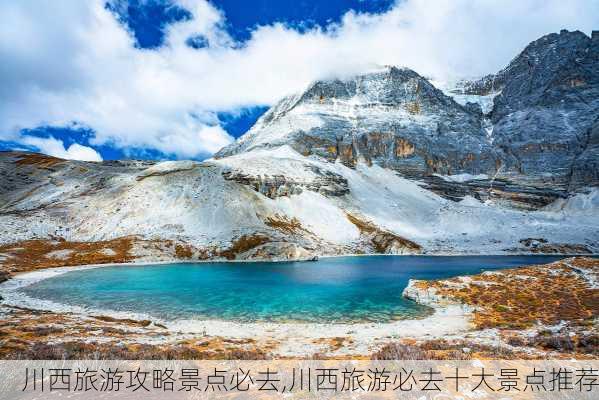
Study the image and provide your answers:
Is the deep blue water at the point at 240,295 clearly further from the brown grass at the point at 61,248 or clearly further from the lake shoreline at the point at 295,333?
the brown grass at the point at 61,248

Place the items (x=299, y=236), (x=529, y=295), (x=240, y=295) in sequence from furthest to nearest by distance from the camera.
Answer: (x=299, y=236) < (x=240, y=295) < (x=529, y=295)

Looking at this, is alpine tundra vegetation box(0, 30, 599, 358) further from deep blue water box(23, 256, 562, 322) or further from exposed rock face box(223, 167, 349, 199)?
deep blue water box(23, 256, 562, 322)

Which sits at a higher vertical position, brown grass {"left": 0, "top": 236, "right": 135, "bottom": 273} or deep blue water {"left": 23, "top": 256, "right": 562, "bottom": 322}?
brown grass {"left": 0, "top": 236, "right": 135, "bottom": 273}

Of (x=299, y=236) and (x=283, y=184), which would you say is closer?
(x=299, y=236)

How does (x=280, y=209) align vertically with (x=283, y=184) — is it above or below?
below

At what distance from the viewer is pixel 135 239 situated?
8962 centimetres

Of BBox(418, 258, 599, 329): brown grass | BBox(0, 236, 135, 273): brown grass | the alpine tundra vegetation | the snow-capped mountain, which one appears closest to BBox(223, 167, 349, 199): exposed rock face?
the snow-capped mountain

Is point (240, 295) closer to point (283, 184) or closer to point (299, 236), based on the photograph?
point (299, 236)

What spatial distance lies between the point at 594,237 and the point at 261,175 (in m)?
127

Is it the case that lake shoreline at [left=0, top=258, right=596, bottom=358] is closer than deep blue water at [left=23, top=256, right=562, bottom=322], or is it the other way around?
lake shoreline at [left=0, top=258, right=596, bottom=358]

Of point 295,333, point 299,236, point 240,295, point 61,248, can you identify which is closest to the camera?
point 295,333

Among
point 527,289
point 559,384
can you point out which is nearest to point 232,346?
point 559,384

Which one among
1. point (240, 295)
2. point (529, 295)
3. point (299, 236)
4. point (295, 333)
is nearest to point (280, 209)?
point (299, 236)

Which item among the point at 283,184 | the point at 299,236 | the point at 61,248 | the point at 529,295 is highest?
the point at 283,184
